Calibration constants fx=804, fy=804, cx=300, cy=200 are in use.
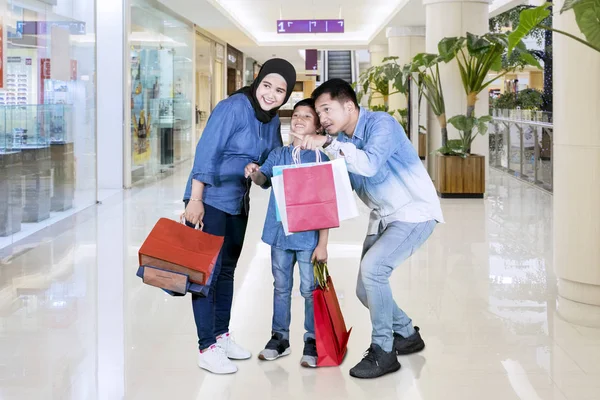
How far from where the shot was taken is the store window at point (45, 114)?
794 cm

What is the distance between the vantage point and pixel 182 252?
144 inches

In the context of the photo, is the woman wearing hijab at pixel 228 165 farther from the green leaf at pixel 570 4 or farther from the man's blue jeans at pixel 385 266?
the green leaf at pixel 570 4

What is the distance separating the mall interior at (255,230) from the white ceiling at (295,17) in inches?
9.7

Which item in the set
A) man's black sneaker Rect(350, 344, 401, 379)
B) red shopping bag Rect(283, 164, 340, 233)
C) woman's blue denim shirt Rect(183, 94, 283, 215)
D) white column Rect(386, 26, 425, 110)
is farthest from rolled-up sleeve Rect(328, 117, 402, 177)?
white column Rect(386, 26, 425, 110)

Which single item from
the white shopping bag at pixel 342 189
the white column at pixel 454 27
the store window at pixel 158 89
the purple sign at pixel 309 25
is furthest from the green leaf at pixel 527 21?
the purple sign at pixel 309 25

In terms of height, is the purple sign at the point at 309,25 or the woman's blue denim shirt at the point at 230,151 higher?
the purple sign at the point at 309,25

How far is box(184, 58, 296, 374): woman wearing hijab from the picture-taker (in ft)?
12.4

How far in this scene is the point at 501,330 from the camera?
15.3ft

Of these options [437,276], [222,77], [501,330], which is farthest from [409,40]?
[501,330]

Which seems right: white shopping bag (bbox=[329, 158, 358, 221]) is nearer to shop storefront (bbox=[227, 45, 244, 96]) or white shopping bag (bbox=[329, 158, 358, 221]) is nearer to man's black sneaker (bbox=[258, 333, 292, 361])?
man's black sneaker (bbox=[258, 333, 292, 361])

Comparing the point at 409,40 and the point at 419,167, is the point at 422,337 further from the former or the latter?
the point at 409,40

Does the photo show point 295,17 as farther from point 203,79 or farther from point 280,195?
point 280,195

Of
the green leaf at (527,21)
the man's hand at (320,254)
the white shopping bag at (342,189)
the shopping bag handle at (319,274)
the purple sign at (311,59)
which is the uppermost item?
the purple sign at (311,59)

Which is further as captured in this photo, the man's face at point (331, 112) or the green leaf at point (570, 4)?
the green leaf at point (570, 4)
